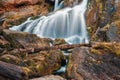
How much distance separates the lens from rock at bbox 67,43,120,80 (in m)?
7.69

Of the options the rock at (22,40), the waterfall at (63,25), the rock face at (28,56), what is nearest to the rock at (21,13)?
the waterfall at (63,25)

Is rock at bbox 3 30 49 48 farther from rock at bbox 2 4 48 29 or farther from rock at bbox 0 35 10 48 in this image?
rock at bbox 2 4 48 29

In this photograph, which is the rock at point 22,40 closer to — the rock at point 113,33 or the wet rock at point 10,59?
the wet rock at point 10,59

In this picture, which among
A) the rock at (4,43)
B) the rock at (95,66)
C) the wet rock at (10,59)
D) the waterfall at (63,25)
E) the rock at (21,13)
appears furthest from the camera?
the rock at (21,13)

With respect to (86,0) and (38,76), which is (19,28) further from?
A: (38,76)

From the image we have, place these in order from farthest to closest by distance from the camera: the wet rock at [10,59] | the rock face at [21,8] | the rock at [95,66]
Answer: the rock face at [21,8]
the wet rock at [10,59]
the rock at [95,66]

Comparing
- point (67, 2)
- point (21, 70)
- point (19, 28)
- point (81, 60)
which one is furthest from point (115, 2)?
point (21, 70)

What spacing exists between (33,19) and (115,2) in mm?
6978

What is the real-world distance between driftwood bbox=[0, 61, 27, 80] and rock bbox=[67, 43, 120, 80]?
143cm

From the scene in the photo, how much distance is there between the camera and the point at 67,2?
20703mm

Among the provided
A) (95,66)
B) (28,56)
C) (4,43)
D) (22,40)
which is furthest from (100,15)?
(95,66)

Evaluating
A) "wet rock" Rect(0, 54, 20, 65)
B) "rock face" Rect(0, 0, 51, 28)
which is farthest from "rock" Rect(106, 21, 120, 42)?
"rock face" Rect(0, 0, 51, 28)

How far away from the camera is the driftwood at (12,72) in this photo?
771 centimetres

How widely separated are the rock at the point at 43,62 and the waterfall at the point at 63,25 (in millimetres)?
6168
